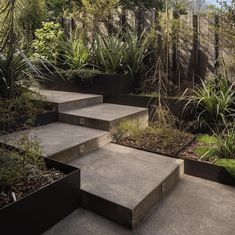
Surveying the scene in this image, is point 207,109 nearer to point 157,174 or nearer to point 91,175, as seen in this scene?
point 157,174

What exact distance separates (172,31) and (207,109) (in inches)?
57.3

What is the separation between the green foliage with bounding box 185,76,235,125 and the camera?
12.4 ft

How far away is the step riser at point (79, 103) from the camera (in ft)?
13.3

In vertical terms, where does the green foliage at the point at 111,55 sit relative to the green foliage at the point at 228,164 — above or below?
above

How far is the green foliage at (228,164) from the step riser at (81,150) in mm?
1306

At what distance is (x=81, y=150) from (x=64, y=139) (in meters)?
0.26

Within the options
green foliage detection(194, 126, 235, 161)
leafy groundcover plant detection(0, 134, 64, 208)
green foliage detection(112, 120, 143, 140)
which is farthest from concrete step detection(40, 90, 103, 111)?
green foliage detection(194, 126, 235, 161)

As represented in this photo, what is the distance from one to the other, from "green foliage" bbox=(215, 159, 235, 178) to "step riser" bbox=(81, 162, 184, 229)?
2.37ft

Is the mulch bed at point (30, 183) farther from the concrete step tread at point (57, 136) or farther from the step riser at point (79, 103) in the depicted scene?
the step riser at point (79, 103)

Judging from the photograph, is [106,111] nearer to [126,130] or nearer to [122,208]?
[126,130]

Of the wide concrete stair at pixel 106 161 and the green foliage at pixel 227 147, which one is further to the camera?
the green foliage at pixel 227 147

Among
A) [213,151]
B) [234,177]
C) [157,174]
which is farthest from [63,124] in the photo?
[234,177]

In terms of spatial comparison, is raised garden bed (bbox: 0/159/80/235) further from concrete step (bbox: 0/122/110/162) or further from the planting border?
the planting border

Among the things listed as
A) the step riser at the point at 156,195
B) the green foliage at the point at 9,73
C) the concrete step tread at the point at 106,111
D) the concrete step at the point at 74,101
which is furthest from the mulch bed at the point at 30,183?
the concrete step at the point at 74,101
